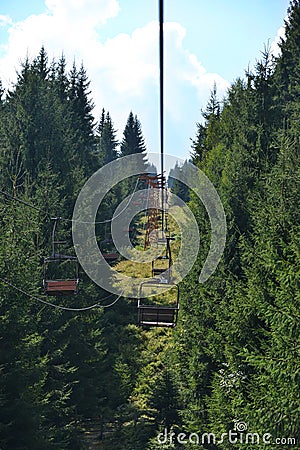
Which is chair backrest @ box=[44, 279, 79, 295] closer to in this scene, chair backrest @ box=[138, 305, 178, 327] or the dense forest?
the dense forest

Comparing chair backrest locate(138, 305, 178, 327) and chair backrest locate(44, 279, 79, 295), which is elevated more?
chair backrest locate(44, 279, 79, 295)

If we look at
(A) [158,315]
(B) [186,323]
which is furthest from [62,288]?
(B) [186,323]

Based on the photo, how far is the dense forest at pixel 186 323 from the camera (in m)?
12.2

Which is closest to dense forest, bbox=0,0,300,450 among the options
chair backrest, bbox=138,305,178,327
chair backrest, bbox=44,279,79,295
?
chair backrest, bbox=44,279,79,295

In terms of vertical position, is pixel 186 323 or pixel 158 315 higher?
pixel 158 315

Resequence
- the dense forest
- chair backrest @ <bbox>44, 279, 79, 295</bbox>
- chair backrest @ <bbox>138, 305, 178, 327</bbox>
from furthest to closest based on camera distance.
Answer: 1. the dense forest
2. chair backrest @ <bbox>44, 279, 79, 295</bbox>
3. chair backrest @ <bbox>138, 305, 178, 327</bbox>

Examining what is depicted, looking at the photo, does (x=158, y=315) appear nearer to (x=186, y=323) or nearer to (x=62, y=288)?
(x=62, y=288)

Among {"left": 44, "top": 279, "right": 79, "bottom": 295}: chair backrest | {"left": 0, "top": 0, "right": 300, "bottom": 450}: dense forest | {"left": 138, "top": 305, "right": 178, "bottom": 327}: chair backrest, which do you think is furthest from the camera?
{"left": 0, "top": 0, "right": 300, "bottom": 450}: dense forest

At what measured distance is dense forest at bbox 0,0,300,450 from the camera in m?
12.2

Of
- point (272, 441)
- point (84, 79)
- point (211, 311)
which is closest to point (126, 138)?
point (84, 79)

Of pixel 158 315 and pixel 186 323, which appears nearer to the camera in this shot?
pixel 158 315

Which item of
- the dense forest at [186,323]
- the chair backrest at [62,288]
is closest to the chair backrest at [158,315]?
the chair backrest at [62,288]

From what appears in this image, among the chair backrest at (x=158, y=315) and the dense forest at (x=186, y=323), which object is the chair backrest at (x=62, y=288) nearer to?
the dense forest at (x=186, y=323)

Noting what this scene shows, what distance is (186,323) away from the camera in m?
19.6
